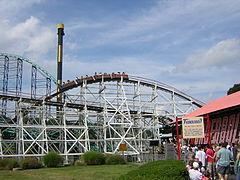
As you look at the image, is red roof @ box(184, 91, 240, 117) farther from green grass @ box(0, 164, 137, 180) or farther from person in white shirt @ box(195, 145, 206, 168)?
green grass @ box(0, 164, 137, 180)

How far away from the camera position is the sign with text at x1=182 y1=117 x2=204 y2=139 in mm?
14406

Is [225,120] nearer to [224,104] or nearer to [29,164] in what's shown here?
[224,104]

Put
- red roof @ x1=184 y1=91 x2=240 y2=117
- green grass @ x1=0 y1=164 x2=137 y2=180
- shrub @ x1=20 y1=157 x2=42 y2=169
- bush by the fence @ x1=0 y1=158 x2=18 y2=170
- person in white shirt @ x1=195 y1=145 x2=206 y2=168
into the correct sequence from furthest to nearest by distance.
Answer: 1. shrub @ x1=20 y1=157 x2=42 y2=169
2. bush by the fence @ x1=0 y1=158 x2=18 y2=170
3. red roof @ x1=184 y1=91 x2=240 y2=117
4. green grass @ x1=0 y1=164 x2=137 y2=180
5. person in white shirt @ x1=195 y1=145 x2=206 y2=168

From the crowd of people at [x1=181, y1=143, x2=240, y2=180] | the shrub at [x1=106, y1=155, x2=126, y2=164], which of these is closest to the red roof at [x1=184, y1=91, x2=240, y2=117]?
the crowd of people at [x1=181, y1=143, x2=240, y2=180]

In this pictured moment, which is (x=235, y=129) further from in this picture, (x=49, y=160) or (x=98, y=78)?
(x=98, y=78)

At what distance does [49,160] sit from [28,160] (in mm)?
1810

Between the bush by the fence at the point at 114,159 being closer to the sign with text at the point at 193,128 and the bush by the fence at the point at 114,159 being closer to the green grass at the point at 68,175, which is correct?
the green grass at the point at 68,175

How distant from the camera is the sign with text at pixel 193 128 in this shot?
14.4m

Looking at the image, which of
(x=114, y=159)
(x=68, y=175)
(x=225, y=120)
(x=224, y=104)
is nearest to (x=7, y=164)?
(x=68, y=175)

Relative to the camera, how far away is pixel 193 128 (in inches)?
569

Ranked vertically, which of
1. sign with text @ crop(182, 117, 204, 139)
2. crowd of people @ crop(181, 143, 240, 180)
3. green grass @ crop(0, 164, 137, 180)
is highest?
sign with text @ crop(182, 117, 204, 139)

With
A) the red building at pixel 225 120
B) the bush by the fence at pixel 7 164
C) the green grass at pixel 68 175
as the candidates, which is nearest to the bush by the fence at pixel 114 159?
the green grass at pixel 68 175

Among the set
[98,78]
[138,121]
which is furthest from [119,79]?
[138,121]

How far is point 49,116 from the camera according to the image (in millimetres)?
33281
